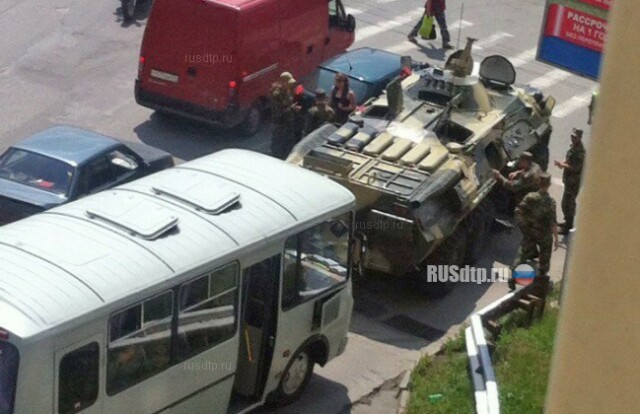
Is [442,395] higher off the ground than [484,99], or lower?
lower

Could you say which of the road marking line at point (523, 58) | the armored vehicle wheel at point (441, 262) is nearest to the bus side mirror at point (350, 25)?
the road marking line at point (523, 58)

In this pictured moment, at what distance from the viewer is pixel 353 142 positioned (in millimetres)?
15906

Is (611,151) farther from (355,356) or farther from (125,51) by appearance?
(125,51)

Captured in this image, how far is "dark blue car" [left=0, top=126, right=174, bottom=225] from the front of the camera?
49.0 ft

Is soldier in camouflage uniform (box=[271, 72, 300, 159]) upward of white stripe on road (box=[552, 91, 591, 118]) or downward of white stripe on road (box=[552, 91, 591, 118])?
upward

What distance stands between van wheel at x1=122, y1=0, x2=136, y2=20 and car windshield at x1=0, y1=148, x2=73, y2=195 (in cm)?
961

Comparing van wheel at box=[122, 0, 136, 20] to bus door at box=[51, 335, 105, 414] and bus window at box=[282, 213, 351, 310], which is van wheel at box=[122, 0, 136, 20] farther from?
bus door at box=[51, 335, 105, 414]

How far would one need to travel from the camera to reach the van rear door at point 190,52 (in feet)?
63.3

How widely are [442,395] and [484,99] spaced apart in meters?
5.77

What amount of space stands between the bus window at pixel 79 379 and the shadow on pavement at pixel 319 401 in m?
3.02

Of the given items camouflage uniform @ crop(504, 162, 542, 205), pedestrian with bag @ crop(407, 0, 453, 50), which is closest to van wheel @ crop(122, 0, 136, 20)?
pedestrian with bag @ crop(407, 0, 453, 50)

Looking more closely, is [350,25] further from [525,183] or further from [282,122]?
[525,183]

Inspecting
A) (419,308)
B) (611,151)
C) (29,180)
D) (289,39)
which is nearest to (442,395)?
(419,308)

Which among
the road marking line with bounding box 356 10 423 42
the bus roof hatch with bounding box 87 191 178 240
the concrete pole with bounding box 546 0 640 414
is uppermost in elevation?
the concrete pole with bounding box 546 0 640 414
